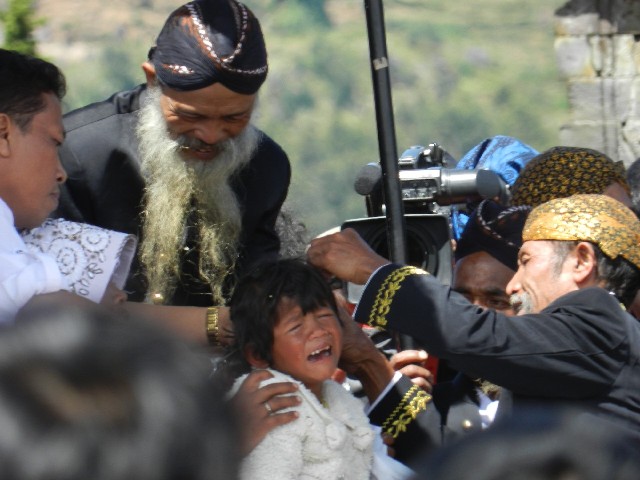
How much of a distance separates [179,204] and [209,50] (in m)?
0.42

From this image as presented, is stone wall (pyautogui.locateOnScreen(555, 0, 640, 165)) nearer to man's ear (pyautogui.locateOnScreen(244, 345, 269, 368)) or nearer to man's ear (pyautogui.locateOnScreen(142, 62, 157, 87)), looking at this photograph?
man's ear (pyautogui.locateOnScreen(142, 62, 157, 87))

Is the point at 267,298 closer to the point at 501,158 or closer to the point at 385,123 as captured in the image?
the point at 385,123

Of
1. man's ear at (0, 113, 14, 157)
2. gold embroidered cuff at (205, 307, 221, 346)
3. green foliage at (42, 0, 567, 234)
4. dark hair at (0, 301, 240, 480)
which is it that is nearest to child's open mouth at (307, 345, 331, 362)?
gold embroidered cuff at (205, 307, 221, 346)

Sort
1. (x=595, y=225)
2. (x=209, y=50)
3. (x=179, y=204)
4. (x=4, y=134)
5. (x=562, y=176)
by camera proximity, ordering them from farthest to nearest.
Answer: (x=562, y=176), (x=179, y=204), (x=209, y=50), (x=595, y=225), (x=4, y=134)

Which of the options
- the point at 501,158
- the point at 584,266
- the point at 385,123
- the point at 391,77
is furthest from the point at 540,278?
the point at 391,77

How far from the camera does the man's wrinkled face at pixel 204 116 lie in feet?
10.8

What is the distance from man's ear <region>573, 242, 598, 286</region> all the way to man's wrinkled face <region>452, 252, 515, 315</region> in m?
0.53

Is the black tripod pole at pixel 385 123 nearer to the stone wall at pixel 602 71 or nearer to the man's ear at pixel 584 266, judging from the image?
the man's ear at pixel 584 266

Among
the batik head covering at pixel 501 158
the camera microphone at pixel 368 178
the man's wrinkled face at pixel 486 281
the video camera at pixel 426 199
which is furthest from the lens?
the batik head covering at pixel 501 158

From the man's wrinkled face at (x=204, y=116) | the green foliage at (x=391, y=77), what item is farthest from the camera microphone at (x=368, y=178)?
the green foliage at (x=391, y=77)

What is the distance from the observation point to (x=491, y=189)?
377 cm

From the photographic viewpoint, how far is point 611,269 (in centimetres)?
296

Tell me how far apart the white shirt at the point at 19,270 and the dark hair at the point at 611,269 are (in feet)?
4.25

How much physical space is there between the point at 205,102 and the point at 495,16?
57.3 feet
